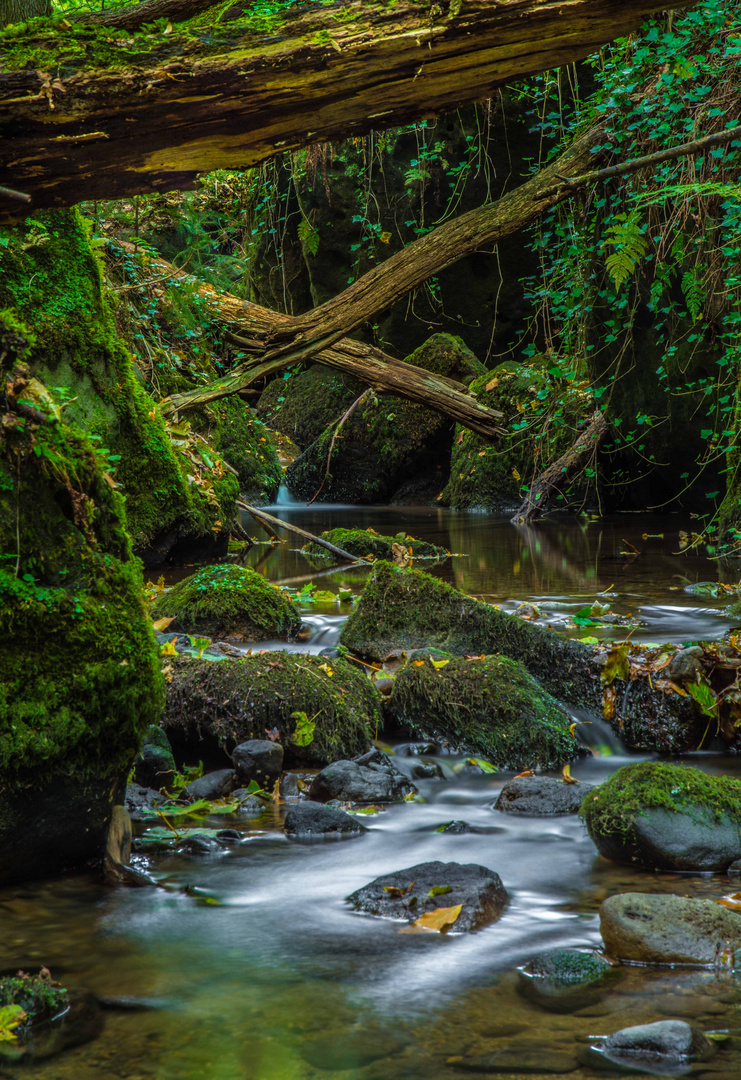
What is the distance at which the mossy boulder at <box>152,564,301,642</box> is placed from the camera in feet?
19.8

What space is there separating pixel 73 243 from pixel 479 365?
10.5 metres

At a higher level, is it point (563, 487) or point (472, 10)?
point (472, 10)

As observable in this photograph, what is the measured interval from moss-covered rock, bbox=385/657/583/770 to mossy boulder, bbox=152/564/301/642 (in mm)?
1584

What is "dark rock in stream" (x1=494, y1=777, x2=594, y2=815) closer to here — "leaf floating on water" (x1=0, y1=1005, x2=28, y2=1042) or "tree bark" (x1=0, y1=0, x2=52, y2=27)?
"leaf floating on water" (x1=0, y1=1005, x2=28, y2=1042)

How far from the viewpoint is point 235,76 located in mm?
3189

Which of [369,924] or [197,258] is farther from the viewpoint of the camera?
[197,258]

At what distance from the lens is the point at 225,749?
415 cm

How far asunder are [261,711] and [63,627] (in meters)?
1.61

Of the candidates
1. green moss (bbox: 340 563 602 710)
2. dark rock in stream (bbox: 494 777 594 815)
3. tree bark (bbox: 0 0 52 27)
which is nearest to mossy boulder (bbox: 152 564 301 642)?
green moss (bbox: 340 563 602 710)

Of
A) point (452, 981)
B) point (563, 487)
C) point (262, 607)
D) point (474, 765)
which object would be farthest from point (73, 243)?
point (563, 487)

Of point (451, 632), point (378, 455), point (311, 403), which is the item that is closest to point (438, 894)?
point (451, 632)

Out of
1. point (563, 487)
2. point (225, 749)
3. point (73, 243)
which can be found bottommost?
point (563, 487)

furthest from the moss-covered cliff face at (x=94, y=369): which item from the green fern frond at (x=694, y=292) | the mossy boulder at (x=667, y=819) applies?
the green fern frond at (x=694, y=292)

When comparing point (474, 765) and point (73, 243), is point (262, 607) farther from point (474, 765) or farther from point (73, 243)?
point (73, 243)
